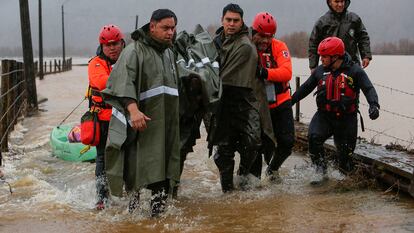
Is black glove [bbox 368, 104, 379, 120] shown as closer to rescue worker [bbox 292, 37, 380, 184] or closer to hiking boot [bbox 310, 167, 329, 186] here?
rescue worker [bbox 292, 37, 380, 184]

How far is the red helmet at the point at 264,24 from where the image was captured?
638cm

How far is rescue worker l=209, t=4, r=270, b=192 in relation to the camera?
6.14 meters

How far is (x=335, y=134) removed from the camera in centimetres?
682

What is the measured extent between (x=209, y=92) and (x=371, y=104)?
6.03ft

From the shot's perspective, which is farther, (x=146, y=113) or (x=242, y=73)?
(x=242, y=73)

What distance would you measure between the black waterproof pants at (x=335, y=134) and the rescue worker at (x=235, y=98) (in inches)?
31.8

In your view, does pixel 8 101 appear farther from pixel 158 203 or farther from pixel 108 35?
pixel 158 203

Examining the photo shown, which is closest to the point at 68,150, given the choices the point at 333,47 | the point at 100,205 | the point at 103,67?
the point at 100,205

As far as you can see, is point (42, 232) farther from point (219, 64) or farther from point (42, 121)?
point (42, 121)

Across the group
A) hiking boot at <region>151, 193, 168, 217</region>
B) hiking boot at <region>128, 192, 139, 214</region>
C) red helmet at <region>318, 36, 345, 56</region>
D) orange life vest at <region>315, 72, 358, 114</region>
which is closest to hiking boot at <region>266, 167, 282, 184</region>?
orange life vest at <region>315, 72, 358, 114</region>

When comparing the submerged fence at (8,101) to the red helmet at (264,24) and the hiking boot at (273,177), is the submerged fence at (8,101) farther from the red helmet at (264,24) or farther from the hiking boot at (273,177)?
the red helmet at (264,24)

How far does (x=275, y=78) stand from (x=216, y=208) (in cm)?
150

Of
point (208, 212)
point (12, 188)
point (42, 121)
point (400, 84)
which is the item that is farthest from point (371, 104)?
point (400, 84)

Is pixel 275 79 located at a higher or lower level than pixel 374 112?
higher
